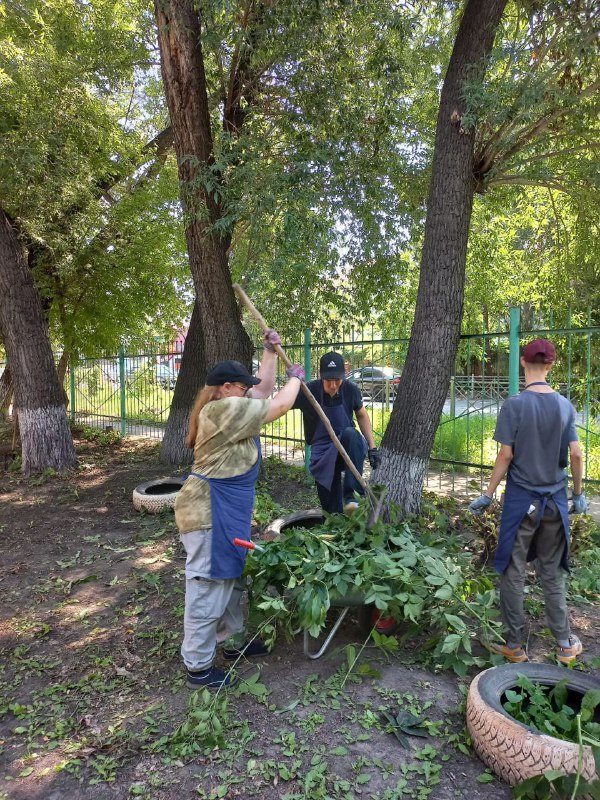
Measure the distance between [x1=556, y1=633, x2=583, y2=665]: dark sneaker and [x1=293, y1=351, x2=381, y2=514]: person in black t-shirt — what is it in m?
1.58

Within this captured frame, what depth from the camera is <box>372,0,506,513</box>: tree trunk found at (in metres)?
4.81

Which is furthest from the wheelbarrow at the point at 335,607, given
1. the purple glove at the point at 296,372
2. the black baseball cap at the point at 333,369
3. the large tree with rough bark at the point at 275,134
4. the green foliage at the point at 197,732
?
the large tree with rough bark at the point at 275,134

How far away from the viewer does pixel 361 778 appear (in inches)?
86.8

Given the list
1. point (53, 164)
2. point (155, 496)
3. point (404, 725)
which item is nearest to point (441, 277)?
point (404, 725)

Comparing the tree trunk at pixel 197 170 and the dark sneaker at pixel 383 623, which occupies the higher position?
the tree trunk at pixel 197 170

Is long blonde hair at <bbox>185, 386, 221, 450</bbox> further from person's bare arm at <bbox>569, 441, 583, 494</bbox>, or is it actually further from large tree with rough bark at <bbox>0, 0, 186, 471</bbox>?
large tree with rough bark at <bbox>0, 0, 186, 471</bbox>

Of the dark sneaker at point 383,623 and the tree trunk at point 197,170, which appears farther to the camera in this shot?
the tree trunk at point 197,170

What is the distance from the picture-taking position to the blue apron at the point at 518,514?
2.92 metres

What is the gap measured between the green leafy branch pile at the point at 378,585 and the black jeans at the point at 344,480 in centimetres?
101

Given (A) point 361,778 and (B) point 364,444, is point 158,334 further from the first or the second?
(A) point 361,778

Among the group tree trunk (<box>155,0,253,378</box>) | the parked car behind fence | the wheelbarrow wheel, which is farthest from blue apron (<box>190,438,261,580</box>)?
the parked car behind fence

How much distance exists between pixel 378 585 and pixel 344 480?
5.19 ft

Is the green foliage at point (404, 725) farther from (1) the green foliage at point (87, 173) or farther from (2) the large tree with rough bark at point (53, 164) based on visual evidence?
(1) the green foliage at point (87, 173)

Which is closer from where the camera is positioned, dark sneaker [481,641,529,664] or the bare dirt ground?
the bare dirt ground
